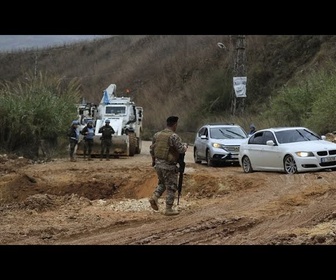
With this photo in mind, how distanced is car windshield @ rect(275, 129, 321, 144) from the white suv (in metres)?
4.08

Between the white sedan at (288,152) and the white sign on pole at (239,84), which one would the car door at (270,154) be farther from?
the white sign on pole at (239,84)

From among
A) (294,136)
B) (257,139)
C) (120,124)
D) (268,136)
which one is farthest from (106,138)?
(294,136)

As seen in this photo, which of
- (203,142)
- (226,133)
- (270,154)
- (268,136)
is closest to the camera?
(270,154)

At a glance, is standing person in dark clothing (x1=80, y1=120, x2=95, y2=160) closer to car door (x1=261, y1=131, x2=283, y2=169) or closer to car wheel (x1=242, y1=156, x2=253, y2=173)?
car wheel (x1=242, y1=156, x2=253, y2=173)

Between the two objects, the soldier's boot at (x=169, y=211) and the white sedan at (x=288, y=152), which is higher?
the white sedan at (x=288, y=152)

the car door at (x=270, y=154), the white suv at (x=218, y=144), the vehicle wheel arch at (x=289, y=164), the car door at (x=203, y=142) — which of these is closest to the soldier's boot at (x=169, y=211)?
the vehicle wheel arch at (x=289, y=164)

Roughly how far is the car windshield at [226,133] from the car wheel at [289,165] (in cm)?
609

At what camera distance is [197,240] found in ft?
32.7

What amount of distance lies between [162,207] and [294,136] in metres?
6.28

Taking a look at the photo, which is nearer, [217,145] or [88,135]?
[217,145]

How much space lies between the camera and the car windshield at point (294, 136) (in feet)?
61.8

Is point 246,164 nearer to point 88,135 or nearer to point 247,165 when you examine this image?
point 247,165

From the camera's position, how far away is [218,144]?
2336cm
